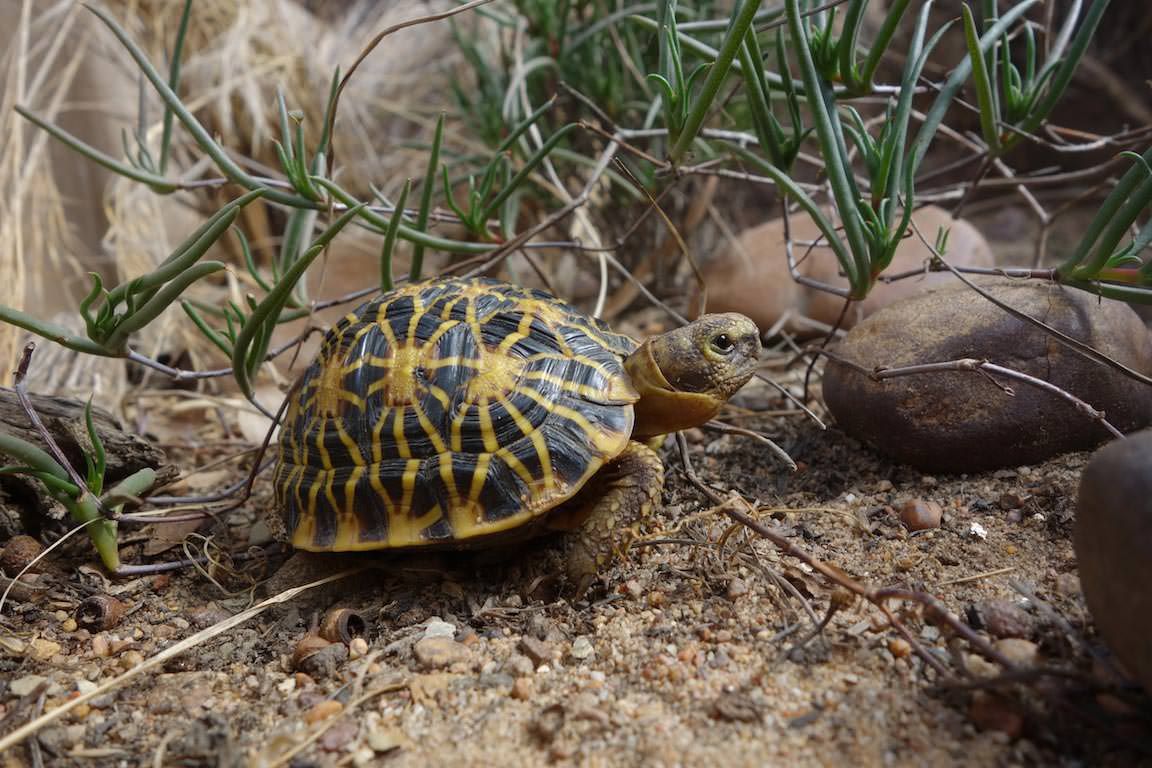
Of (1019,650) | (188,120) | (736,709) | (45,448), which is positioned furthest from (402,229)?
(1019,650)

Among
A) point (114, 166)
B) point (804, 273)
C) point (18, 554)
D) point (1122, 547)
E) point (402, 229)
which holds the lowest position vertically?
point (804, 273)

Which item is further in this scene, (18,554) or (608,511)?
(18,554)

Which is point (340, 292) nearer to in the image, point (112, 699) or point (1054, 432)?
point (112, 699)

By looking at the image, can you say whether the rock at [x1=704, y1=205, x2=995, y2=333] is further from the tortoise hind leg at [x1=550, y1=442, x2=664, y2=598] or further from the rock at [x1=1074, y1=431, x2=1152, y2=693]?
the rock at [x1=1074, y1=431, x2=1152, y2=693]

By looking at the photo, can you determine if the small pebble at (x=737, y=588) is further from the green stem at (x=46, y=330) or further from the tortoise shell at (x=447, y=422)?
the green stem at (x=46, y=330)

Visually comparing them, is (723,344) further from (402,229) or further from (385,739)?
(385,739)

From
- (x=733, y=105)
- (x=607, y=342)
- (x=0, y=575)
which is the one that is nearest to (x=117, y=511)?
(x=0, y=575)

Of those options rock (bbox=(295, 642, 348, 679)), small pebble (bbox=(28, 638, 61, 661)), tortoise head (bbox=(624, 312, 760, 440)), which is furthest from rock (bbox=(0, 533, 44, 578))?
tortoise head (bbox=(624, 312, 760, 440))
